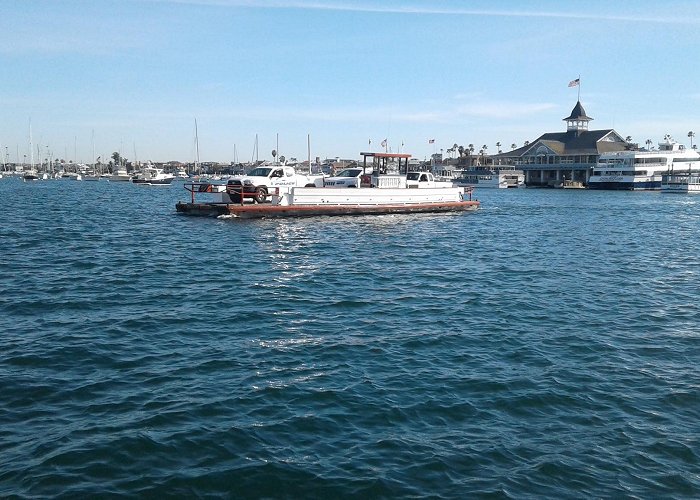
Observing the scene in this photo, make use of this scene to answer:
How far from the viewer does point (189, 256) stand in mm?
24578

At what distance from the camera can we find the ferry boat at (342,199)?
132ft

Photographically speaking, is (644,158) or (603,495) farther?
(644,158)

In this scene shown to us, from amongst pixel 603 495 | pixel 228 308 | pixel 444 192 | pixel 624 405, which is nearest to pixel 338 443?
pixel 603 495

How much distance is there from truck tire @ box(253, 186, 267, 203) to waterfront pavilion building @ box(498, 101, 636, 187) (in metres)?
96.1

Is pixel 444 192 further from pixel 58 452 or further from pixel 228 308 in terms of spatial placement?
pixel 58 452

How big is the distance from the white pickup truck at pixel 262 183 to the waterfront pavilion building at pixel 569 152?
92714mm

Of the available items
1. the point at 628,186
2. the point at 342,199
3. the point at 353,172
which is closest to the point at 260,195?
the point at 342,199

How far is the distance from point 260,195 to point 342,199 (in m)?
5.85

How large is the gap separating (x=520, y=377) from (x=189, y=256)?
17109 mm

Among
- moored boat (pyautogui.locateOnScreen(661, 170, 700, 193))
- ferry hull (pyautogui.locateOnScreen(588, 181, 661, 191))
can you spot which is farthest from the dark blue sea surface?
ferry hull (pyautogui.locateOnScreen(588, 181, 661, 191))

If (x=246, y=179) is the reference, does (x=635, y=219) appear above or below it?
below

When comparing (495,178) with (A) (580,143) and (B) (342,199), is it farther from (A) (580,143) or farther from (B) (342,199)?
(B) (342,199)

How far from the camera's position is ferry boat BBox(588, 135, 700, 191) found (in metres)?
108

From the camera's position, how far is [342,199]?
4269 centimetres
